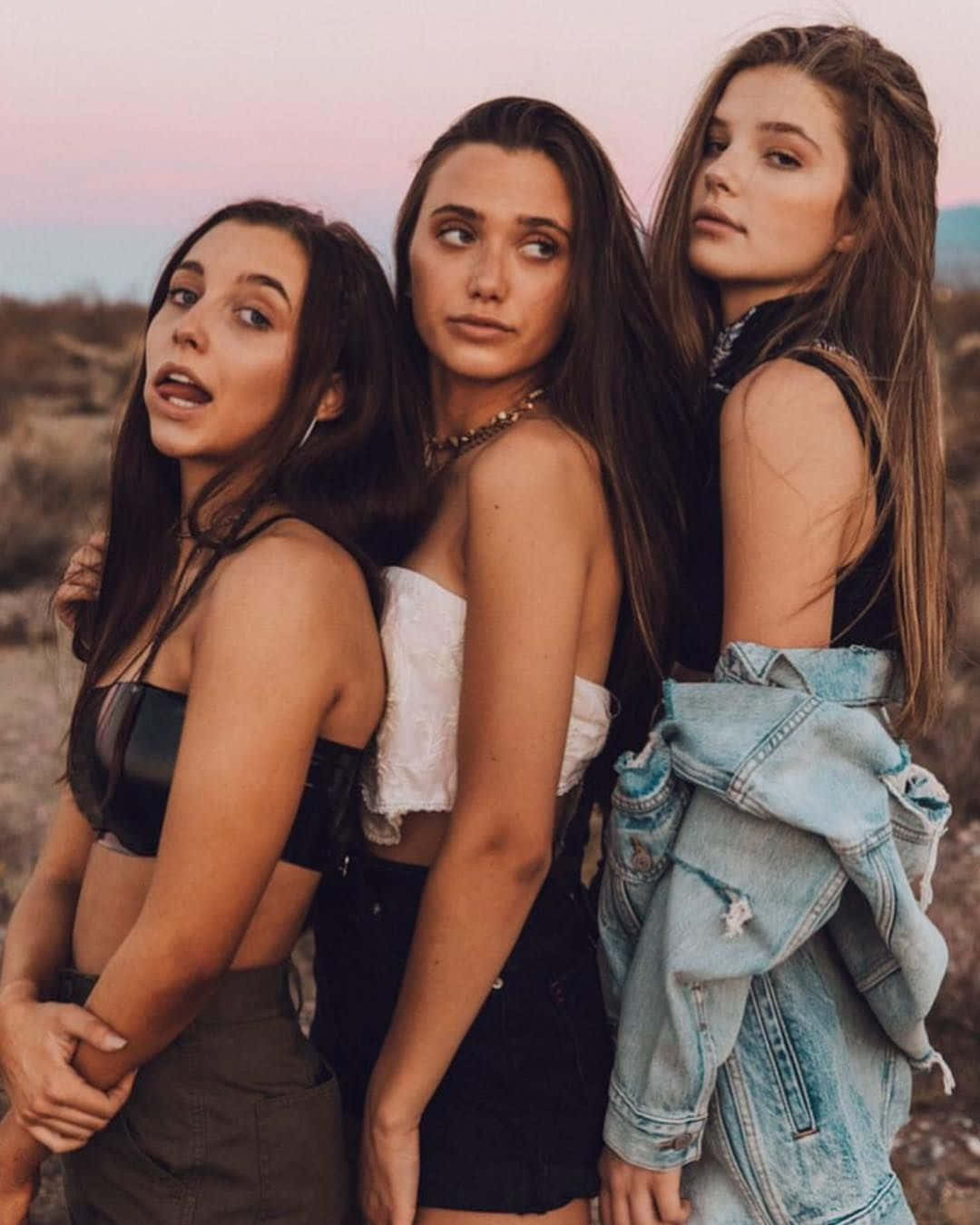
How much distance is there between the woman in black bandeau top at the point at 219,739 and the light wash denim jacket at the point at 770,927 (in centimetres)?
45

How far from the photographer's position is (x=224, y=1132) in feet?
7.26

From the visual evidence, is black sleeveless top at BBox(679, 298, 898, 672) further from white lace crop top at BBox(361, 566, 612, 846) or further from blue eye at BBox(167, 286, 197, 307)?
blue eye at BBox(167, 286, 197, 307)

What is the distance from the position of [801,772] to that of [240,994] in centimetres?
86

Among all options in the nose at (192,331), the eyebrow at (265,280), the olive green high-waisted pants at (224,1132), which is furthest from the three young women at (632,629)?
the nose at (192,331)

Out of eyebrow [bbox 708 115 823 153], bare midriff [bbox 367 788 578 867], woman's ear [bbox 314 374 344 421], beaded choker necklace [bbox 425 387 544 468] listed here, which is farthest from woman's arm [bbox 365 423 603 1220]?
eyebrow [bbox 708 115 823 153]

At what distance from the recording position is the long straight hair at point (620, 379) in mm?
2352

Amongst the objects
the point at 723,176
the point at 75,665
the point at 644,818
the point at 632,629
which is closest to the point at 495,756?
the point at 644,818

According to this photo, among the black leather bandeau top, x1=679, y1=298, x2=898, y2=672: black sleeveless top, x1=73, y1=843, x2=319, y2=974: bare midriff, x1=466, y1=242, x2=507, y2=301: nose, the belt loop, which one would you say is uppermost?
x1=466, y1=242, x2=507, y2=301: nose

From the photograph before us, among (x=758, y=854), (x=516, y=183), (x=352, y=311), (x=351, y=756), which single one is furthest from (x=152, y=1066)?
(x=516, y=183)

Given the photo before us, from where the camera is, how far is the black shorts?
2.30 meters

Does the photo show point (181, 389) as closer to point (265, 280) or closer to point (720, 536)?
point (265, 280)

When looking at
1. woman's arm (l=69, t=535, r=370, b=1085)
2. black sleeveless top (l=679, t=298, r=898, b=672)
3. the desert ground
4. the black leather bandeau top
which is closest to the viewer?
woman's arm (l=69, t=535, r=370, b=1085)

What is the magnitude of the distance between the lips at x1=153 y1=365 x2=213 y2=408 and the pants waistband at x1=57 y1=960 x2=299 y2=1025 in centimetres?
86

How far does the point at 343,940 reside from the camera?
7.98ft
